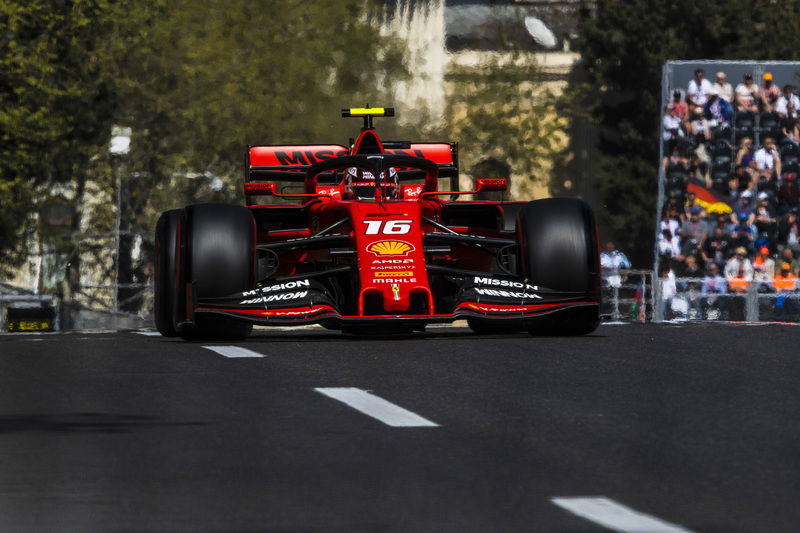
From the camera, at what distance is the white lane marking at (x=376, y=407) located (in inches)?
380

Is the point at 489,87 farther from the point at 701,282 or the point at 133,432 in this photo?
the point at 133,432

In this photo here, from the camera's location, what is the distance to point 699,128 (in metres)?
31.9

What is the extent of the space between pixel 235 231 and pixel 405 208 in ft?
4.99

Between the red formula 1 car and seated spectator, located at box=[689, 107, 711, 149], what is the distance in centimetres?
1354

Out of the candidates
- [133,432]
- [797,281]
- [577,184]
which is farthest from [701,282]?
[577,184]

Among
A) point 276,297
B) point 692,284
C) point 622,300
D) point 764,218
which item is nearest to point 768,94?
point 764,218

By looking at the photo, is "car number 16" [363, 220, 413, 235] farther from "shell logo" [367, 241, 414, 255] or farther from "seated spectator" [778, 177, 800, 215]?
"seated spectator" [778, 177, 800, 215]

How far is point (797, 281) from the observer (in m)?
31.2

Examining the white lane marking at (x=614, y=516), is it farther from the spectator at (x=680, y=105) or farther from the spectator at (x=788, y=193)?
the spectator at (x=788, y=193)

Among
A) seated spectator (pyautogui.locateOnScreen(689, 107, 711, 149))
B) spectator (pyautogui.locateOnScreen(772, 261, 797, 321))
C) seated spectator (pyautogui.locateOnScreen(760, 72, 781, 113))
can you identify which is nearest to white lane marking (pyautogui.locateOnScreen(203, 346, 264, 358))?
spectator (pyautogui.locateOnScreen(772, 261, 797, 321))

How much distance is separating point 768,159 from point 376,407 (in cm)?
2268

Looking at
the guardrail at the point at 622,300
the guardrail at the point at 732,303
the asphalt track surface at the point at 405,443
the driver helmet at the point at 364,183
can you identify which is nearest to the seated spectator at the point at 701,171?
the guardrail at the point at 732,303

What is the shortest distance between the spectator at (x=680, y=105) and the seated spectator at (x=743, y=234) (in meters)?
1.80

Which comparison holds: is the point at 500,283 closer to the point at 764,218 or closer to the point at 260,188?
the point at 260,188
